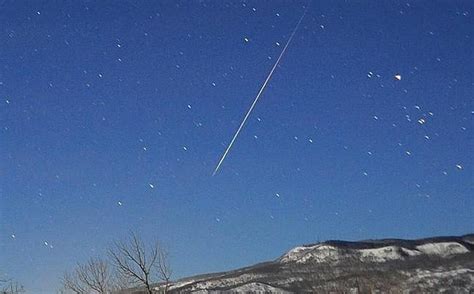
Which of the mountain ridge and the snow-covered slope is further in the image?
the snow-covered slope

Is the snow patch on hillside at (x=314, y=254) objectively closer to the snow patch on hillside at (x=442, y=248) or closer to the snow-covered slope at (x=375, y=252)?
the snow-covered slope at (x=375, y=252)

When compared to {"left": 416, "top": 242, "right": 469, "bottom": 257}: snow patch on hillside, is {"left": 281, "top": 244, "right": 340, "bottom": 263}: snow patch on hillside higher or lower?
higher

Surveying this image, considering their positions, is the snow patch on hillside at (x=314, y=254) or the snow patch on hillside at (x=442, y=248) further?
the snow patch on hillside at (x=314, y=254)

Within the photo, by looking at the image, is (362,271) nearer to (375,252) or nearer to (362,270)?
(362,270)

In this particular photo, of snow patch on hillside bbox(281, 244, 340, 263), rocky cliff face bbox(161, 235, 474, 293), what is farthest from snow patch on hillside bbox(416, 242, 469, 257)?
snow patch on hillside bbox(281, 244, 340, 263)

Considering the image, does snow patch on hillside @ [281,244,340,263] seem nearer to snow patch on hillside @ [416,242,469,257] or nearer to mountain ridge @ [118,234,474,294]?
mountain ridge @ [118,234,474,294]

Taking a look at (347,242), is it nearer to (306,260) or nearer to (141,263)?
(306,260)

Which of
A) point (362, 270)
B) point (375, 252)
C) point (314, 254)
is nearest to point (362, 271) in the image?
point (362, 270)

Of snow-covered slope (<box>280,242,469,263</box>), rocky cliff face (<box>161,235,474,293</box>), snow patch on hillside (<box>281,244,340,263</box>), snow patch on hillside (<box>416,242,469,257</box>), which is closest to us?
rocky cliff face (<box>161,235,474,293</box>)

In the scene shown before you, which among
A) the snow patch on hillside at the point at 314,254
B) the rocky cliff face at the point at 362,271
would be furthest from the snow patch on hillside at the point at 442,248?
the snow patch on hillside at the point at 314,254

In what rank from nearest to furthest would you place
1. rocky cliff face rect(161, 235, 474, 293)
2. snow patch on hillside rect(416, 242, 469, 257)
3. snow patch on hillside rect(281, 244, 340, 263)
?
rocky cliff face rect(161, 235, 474, 293), snow patch on hillside rect(416, 242, 469, 257), snow patch on hillside rect(281, 244, 340, 263)
